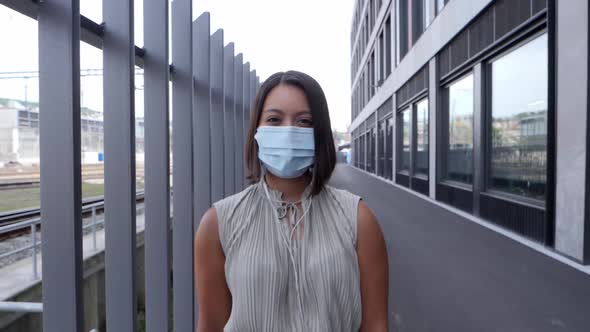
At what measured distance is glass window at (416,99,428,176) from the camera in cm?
1552

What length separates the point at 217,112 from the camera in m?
5.19

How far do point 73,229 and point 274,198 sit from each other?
1188 millimetres

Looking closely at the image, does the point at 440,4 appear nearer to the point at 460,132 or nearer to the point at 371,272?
the point at 460,132

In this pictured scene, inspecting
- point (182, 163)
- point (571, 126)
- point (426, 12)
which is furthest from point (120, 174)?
point (426, 12)

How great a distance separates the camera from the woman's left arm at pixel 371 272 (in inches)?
64.6

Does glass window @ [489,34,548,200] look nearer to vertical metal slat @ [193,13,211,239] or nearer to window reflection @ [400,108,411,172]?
vertical metal slat @ [193,13,211,239]

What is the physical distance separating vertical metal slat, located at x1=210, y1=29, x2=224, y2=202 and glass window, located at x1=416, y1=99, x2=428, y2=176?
11.5 m

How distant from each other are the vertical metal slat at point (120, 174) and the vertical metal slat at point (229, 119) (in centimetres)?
266

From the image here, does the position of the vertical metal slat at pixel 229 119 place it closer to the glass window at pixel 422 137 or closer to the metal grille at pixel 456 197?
the metal grille at pixel 456 197

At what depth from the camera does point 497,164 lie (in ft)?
31.0

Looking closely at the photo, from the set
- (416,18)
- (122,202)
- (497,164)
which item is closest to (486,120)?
(497,164)

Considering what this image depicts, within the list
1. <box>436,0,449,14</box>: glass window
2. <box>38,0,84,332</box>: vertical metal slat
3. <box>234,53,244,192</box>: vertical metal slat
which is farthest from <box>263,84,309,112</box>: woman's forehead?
<box>436,0,449,14</box>: glass window

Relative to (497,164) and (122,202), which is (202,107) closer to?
(122,202)

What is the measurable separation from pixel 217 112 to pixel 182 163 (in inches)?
60.4
